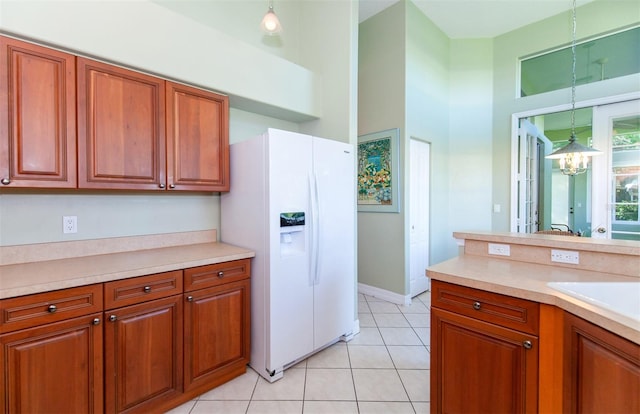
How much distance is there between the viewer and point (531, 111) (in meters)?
3.88

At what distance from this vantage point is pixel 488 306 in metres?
1.37

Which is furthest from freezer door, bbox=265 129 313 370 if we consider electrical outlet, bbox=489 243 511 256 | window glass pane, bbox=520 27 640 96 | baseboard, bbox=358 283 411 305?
window glass pane, bbox=520 27 640 96

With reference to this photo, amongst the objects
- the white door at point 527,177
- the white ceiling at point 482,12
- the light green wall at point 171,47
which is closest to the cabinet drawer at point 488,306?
the light green wall at point 171,47

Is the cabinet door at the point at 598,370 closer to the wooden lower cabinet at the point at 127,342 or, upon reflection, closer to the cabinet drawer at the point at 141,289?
the wooden lower cabinet at the point at 127,342

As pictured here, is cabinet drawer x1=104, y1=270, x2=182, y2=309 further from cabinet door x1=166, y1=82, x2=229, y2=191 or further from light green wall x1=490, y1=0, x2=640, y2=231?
light green wall x1=490, y1=0, x2=640, y2=231

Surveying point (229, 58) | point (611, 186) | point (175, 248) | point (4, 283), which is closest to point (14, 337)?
point (4, 283)

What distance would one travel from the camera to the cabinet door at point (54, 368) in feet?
4.19

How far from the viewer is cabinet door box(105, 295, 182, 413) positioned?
1.54 metres

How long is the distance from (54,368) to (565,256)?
278cm

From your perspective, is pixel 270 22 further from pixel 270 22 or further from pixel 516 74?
pixel 516 74

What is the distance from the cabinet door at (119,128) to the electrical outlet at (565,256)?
102 inches

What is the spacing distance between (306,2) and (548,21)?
131 inches

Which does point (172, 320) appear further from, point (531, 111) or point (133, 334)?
point (531, 111)

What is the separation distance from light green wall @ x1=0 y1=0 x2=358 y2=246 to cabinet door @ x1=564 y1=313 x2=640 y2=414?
214 cm
